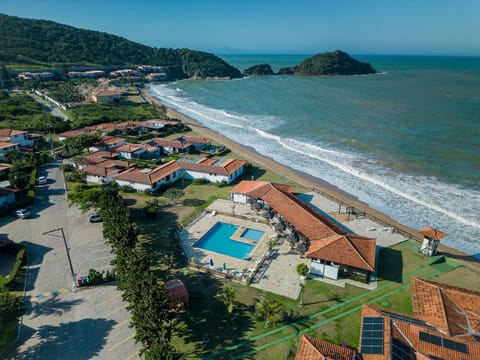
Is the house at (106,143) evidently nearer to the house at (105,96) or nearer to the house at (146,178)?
the house at (146,178)

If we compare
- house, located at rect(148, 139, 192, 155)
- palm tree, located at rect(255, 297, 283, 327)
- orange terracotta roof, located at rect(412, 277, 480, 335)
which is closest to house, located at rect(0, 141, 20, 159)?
house, located at rect(148, 139, 192, 155)

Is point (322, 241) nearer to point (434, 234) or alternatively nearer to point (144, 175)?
point (434, 234)

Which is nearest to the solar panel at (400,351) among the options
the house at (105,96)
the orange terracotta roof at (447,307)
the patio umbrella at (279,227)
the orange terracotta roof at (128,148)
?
the orange terracotta roof at (447,307)

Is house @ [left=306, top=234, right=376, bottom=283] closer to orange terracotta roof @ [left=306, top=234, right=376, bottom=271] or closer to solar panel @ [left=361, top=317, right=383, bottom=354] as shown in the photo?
orange terracotta roof @ [left=306, top=234, right=376, bottom=271]

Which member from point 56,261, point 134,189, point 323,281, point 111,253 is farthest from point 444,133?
point 56,261

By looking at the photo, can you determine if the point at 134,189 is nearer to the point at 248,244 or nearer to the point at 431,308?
the point at 248,244
